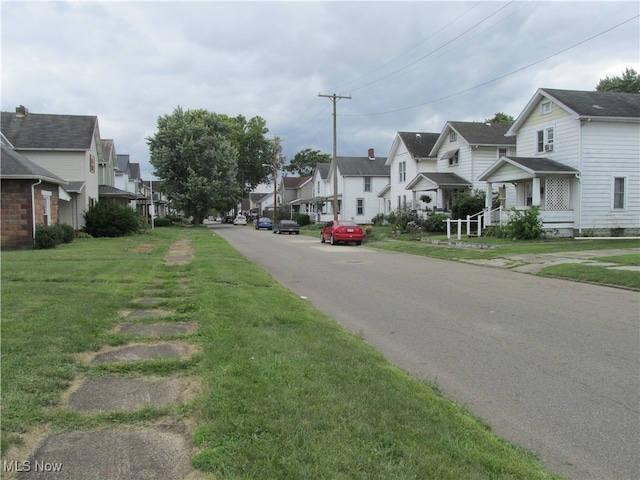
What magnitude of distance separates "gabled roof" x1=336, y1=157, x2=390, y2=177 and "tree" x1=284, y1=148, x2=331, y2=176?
52141 millimetres

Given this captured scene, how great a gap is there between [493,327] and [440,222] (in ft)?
80.3

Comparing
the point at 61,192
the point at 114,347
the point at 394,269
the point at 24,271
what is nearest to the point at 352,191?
the point at 61,192

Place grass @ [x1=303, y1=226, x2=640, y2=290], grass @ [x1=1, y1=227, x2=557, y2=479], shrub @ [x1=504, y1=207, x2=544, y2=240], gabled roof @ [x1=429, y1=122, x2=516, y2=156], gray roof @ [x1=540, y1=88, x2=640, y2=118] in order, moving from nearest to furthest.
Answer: grass @ [x1=1, y1=227, x2=557, y2=479] → grass @ [x1=303, y1=226, x2=640, y2=290] → shrub @ [x1=504, y1=207, x2=544, y2=240] → gray roof @ [x1=540, y1=88, x2=640, y2=118] → gabled roof @ [x1=429, y1=122, x2=516, y2=156]

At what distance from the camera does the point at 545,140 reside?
1069 inches

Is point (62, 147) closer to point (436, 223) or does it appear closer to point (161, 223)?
point (436, 223)

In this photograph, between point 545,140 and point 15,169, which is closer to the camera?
point 15,169

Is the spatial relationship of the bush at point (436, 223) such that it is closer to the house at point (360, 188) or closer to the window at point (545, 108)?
the window at point (545, 108)

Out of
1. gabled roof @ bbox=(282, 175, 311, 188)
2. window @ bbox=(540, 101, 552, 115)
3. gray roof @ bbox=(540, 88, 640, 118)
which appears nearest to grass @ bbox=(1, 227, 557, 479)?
gray roof @ bbox=(540, 88, 640, 118)

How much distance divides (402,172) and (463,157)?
8356mm

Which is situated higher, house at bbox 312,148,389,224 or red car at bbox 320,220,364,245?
house at bbox 312,148,389,224

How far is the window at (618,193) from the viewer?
25.2 meters

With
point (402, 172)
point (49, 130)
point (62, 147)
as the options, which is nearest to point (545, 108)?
point (402, 172)

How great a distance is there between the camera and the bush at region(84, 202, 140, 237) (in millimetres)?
28281

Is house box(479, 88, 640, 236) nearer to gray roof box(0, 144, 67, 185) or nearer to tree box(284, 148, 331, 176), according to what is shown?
gray roof box(0, 144, 67, 185)
